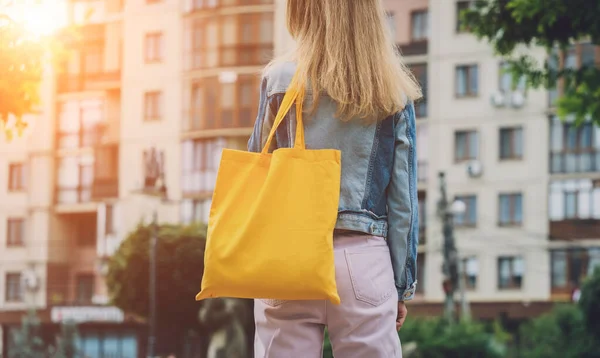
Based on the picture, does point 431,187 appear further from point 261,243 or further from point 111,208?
point 261,243

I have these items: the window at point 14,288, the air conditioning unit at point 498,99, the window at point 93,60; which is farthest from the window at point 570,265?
the window at point 14,288

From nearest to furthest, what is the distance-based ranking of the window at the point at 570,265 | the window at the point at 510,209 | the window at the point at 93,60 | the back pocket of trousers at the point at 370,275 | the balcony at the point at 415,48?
the back pocket of trousers at the point at 370,275, the window at the point at 570,265, the window at the point at 510,209, the balcony at the point at 415,48, the window at the point at 93,60

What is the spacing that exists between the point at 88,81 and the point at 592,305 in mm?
34563

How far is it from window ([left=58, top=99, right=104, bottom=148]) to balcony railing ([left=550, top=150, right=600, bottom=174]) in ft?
70.6

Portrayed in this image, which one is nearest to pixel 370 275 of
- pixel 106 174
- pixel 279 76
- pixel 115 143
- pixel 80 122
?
pixel 279 76

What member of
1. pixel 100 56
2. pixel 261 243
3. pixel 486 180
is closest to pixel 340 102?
pixel 261 243

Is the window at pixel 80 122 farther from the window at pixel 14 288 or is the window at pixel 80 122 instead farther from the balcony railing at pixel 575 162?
the balcony railing at pixel 575 162

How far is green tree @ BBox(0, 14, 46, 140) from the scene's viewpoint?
6.86 metres

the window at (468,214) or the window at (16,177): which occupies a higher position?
the window at (16,177)

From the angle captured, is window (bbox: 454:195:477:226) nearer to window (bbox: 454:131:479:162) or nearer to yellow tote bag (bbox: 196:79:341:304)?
window (bbox: 454:131:479:162)

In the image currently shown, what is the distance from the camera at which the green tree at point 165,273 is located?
1463 inches

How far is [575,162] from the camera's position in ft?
145

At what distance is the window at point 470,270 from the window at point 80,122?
18.9m

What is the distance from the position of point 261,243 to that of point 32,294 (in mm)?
53193
